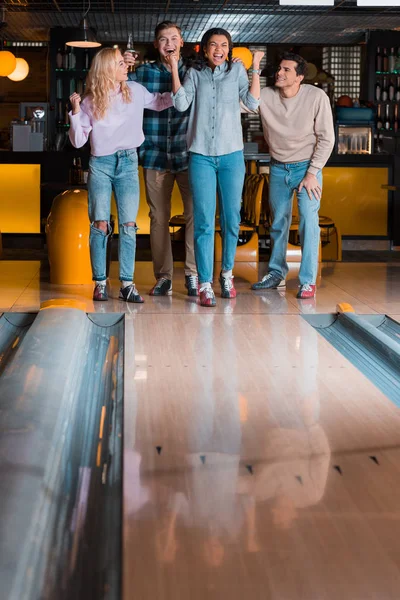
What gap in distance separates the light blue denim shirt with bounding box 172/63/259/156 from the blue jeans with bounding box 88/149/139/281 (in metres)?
0.40

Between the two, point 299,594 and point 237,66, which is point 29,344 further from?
point 299,594

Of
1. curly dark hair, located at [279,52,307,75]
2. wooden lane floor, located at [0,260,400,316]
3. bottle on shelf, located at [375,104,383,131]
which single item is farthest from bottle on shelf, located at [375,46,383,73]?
curly dark hair, located at [279,52,307,75]

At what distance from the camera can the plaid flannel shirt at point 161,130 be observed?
4996mm

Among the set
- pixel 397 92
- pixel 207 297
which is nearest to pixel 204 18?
pixel 397 92

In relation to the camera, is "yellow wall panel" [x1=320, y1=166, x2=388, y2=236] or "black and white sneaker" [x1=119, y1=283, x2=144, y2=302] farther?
"yellow wall panel" [x1=320, y1=166, x2=388, y2=236]

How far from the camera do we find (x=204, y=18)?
1338 cm

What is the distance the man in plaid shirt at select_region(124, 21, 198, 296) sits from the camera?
4.99 metres

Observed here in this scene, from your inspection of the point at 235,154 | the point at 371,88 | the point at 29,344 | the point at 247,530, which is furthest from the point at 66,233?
the point at 371,88

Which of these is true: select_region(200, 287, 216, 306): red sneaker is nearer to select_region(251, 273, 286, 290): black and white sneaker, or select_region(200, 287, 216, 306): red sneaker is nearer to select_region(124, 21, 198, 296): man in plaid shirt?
select_region(124, 21, 198, 296): man in plaid shirt

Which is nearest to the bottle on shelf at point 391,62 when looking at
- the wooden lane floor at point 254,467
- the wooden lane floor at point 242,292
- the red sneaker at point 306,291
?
the wooden lane floor at point 242,292

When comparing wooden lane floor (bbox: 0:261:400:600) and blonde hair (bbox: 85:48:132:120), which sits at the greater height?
blonde hair (bbox: 85:48:132:120)

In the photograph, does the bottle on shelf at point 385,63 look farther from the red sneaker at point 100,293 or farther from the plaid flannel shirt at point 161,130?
the red sneaker at point 100,293

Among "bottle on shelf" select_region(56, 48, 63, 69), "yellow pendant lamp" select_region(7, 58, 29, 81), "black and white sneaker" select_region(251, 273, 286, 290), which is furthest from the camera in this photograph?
"bottle on shelf" select_region(56, 48, 63, 69)

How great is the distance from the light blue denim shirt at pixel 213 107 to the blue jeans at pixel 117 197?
0.40 m
